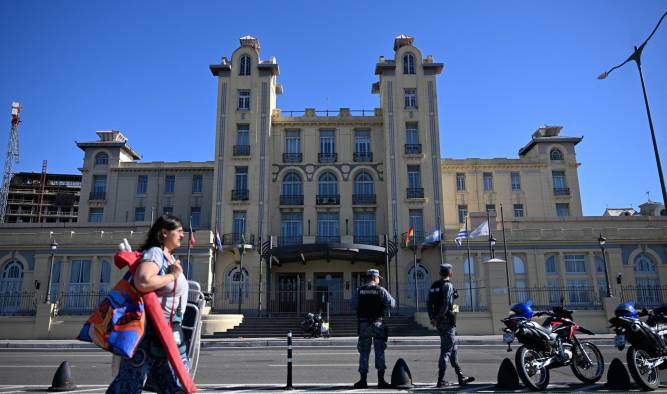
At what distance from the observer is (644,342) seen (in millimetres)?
7438

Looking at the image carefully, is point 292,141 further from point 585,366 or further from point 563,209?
point 585,366

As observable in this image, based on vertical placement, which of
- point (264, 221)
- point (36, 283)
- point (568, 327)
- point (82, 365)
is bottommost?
point (82, 365)

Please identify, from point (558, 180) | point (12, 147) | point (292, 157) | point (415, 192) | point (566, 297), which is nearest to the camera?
point (566, 297)

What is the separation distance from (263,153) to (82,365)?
2661cm

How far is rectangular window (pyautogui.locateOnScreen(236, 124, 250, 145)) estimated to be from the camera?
38031mm

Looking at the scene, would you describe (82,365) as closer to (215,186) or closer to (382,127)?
(215,186)

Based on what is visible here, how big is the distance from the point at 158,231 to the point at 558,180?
42.8 m

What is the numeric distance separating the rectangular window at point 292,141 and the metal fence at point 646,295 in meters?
23.0

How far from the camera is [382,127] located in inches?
1532

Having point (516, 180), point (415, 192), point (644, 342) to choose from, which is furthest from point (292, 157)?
point (644, 342)

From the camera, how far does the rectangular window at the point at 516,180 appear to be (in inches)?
1644

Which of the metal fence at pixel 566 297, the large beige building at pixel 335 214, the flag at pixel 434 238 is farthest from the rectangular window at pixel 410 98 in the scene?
the metal fence at pixel 566 297

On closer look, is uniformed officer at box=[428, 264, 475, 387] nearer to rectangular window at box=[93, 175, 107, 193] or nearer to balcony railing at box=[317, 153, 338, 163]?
balcony railing at box=[317, 153, 338, 163]

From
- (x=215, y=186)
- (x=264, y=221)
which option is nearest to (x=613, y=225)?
(x=264, y=221)
